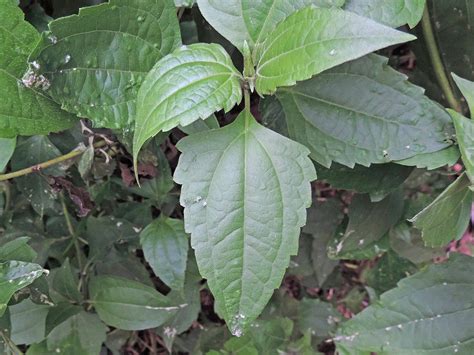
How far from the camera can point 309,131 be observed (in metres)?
1.04

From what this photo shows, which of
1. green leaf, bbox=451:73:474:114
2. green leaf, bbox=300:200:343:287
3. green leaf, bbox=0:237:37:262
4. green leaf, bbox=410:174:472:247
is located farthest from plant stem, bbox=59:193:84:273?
green leaf, bbox=451:73:474:114

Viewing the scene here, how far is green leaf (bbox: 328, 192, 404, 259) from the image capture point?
1.33m

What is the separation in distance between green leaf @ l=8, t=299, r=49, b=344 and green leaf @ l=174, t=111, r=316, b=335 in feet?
1.92

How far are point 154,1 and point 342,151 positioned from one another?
1.35ft

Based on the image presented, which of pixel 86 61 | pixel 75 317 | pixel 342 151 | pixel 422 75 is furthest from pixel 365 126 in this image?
pixel 75 317

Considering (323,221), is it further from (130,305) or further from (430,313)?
(130,305)

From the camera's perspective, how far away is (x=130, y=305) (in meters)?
1.31

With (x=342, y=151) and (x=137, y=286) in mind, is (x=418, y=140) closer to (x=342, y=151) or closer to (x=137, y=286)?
(x=342, y=151)

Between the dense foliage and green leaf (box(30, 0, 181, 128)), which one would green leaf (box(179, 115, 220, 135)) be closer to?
the dense foliage

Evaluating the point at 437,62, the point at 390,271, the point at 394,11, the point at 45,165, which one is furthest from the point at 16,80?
the point at 390,271

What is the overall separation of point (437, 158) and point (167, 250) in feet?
1.97

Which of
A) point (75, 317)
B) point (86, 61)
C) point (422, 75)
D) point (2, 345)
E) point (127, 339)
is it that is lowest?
point (127, 339)

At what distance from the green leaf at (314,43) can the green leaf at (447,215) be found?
13.6 inches

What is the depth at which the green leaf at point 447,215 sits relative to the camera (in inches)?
39.5
